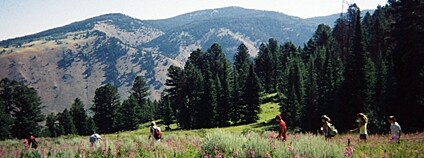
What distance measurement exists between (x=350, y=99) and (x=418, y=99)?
15.4 m

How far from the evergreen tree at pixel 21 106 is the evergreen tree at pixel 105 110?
18.5 meters

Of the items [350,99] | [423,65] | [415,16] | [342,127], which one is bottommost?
[342,127]

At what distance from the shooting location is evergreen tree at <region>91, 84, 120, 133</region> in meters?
87.8

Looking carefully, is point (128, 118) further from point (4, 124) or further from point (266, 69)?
point (266, 69)

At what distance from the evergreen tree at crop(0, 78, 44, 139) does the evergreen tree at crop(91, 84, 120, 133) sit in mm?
18519

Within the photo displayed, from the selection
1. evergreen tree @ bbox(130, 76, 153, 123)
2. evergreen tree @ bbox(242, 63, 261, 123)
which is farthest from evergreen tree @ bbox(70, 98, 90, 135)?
evergreen tree @ bbox(242, 63, 261, 123)

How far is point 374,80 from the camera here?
47438 mm

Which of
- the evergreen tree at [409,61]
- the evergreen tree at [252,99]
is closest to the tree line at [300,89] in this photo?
the evergreen tree at [409,61]

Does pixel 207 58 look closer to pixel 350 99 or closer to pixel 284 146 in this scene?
pixel 350 99

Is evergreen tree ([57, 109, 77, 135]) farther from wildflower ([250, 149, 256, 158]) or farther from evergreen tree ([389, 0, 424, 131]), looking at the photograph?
wildflower ([250, 149, 256, 158])

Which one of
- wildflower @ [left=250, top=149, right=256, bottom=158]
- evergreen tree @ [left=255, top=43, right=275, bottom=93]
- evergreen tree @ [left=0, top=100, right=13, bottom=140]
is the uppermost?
evergreen tree @ [left=255, top=43, right=275, bottom=93]

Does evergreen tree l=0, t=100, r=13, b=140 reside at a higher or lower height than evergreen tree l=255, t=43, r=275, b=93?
lower

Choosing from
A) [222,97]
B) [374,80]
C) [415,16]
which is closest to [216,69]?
[222,97]

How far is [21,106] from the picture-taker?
69312 mm
